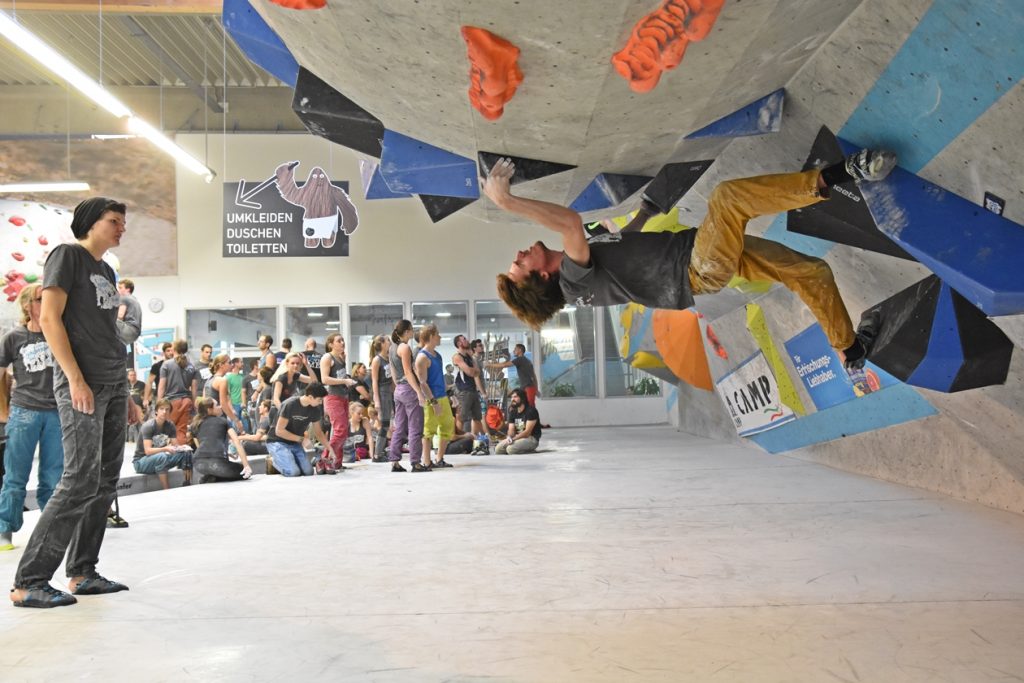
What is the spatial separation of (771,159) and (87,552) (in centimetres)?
356

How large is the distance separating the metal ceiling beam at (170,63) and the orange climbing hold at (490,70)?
13.4 metres

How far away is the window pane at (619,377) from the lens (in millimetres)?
17406

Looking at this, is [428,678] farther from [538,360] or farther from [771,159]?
[538,360]

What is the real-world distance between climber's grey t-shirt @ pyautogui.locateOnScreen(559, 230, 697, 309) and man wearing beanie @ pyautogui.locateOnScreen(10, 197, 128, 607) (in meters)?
2.03

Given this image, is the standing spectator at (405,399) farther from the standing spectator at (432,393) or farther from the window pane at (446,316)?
the window pane at (446,316)

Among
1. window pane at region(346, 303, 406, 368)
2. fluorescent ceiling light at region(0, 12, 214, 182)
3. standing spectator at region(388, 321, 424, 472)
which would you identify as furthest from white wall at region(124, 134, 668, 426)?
standing spectator at region(388, 321, 424, 472)

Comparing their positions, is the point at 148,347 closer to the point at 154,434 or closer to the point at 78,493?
the point at 154,434

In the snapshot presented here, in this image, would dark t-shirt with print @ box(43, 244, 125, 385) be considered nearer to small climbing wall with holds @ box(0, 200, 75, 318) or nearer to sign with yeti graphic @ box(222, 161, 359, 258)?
sign with yeti graphic @ box(222, 161, 359, 258)

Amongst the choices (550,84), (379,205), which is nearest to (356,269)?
(379,205)

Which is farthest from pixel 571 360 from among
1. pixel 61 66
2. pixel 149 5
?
pixel 61 66

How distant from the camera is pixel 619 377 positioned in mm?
17484

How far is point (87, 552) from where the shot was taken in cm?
335

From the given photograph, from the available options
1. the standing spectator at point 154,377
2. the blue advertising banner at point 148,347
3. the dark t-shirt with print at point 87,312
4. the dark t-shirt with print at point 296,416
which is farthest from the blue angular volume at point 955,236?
the blue advertising banner at point 148,347

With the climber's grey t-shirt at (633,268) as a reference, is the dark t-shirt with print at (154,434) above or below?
below
